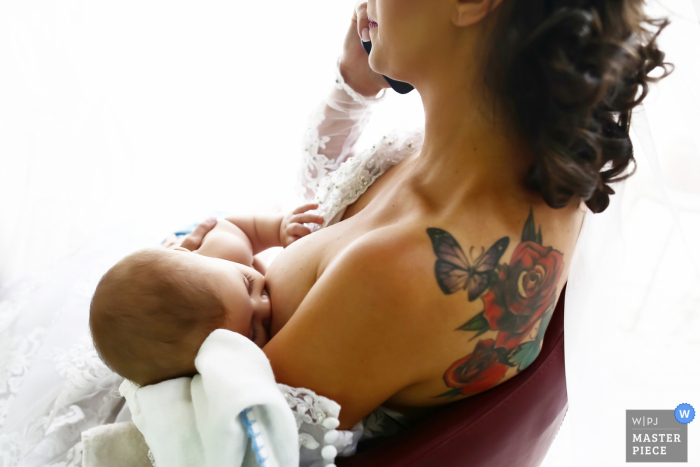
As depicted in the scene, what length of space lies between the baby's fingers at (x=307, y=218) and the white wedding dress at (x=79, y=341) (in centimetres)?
3

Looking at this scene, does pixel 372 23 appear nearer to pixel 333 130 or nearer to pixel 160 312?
pixel 333 130

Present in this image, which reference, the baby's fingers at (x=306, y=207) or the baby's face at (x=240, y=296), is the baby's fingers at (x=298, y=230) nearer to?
the baby's fingers at (x=306, y=207)

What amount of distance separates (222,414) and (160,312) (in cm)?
26

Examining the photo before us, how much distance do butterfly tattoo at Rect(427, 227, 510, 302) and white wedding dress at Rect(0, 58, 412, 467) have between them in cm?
25

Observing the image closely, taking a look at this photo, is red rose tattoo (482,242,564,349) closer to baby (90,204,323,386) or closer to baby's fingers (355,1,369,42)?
baby (90,204,323,386)

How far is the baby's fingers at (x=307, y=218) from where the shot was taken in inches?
45.6

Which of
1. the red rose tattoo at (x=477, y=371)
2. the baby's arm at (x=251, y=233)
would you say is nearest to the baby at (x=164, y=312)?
the baby's arm at (x=251, y=233)

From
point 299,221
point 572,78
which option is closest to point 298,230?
point 299,221

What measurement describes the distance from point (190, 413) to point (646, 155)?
83 centimetres

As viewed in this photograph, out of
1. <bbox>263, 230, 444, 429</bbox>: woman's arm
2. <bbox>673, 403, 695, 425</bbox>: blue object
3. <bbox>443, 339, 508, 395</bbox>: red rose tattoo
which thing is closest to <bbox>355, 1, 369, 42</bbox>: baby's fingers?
<bbox>263, 230, 444, 429</bbox>: woman's arm

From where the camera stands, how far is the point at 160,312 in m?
0.86

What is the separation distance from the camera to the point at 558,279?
825 millimetres

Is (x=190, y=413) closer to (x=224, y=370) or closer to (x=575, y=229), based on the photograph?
(x=224, y=370)

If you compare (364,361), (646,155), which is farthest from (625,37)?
(364,361)
